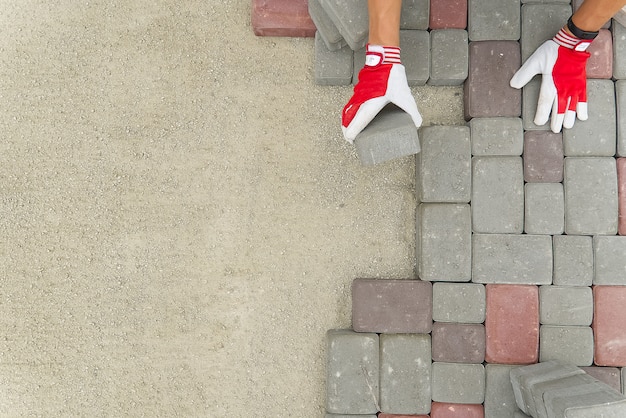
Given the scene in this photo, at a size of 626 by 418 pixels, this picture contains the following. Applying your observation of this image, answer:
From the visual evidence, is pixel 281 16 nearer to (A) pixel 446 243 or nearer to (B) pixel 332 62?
(B) pixel 332 62

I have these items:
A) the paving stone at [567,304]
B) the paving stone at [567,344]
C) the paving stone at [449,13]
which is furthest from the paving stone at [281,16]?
the paving stone at [567,344]

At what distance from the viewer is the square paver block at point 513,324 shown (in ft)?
5.78

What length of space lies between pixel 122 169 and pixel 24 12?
0.68m

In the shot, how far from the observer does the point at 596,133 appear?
1762 millimetres

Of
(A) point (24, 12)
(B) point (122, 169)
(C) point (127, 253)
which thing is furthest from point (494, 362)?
(A) point (24, 12)

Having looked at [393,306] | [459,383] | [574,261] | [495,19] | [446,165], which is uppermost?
[495,19]

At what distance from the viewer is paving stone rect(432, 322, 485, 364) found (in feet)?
5.80

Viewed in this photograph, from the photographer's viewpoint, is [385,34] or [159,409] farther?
[159,409]

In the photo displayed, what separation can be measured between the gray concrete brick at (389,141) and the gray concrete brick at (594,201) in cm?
62

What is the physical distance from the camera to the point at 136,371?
1.85 metres

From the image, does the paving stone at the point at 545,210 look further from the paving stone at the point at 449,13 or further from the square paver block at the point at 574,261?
the paving stone at the point at 449,13

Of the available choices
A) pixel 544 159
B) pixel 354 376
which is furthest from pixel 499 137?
pixel 354 376

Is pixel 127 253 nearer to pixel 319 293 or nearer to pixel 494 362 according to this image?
pixel 319 293

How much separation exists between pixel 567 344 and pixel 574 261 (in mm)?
283
